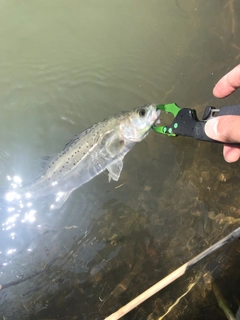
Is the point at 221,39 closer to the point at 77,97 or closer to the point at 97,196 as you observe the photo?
the point at 77,97

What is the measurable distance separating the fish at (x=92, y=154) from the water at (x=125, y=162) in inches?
17.6

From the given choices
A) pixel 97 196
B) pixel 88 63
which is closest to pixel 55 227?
pixel 97 196

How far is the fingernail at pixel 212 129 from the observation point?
7.38 ft

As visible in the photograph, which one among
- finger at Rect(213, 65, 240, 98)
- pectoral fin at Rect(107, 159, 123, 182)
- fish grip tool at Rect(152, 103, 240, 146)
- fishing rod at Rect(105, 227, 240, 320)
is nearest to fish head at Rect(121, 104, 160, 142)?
fish grip tool at Rect(152, 103, 240, 146)

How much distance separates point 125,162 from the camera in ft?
12.9

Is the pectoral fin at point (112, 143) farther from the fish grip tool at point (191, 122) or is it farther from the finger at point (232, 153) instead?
the finger at point (232, 153)

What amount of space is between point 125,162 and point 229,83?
1.58m

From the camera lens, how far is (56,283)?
3424 millimetres

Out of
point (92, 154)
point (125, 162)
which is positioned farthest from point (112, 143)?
point (125, 162)

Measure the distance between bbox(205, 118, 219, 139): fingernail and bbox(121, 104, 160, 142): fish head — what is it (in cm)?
77

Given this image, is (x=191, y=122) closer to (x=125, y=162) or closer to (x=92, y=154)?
(x=92, y=154)

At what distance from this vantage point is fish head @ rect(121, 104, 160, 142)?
9.90 feet

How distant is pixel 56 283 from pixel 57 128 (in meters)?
1.95

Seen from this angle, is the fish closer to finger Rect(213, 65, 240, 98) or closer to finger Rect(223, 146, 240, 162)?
finger Rect(213, 65, 240, 98)
